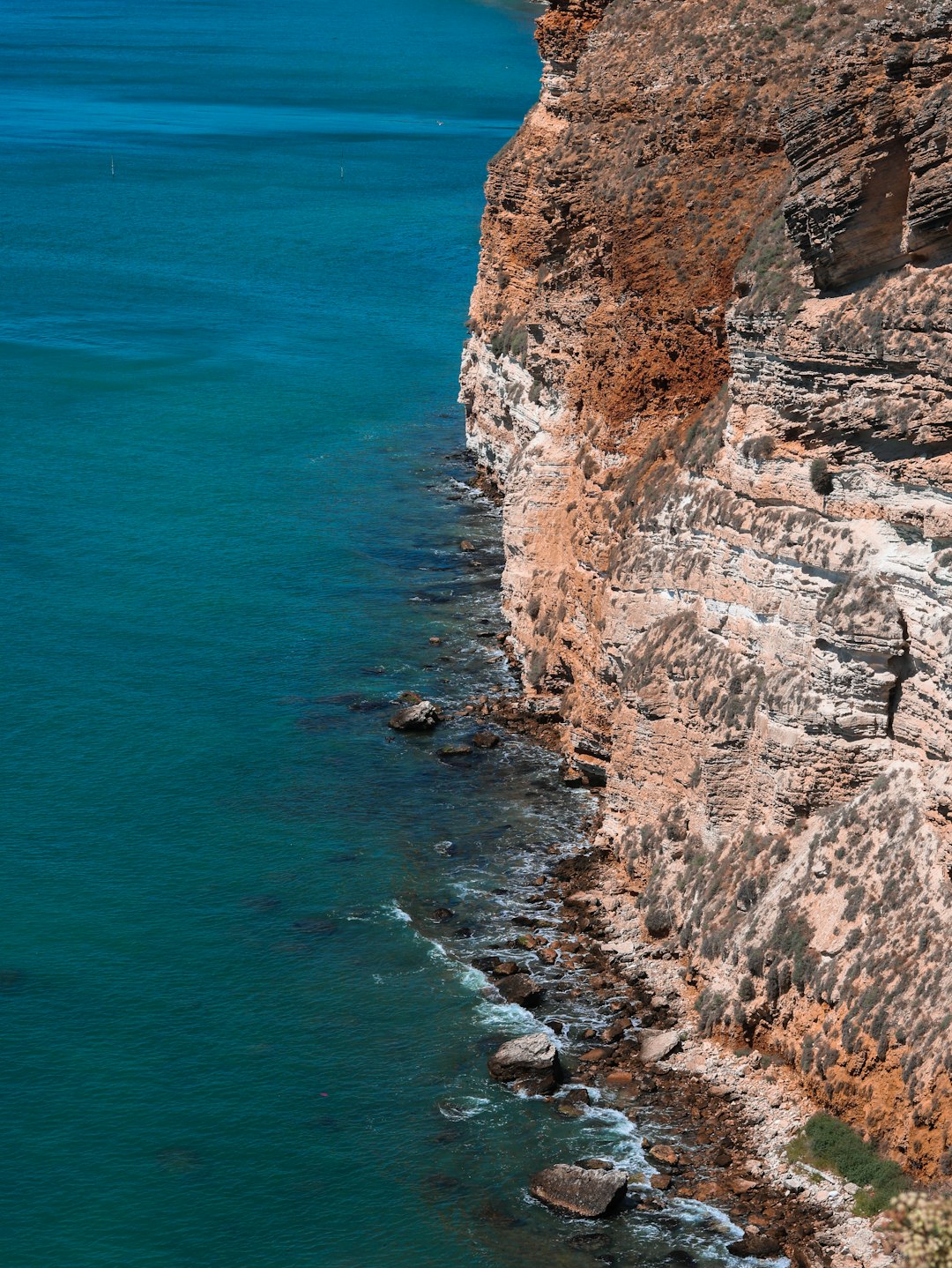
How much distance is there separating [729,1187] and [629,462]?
2231 cm

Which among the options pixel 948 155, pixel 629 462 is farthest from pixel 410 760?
pixel 948 155

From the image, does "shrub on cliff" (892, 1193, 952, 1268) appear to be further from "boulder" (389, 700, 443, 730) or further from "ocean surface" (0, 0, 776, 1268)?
"boulder" (389, 700, 443, 730)

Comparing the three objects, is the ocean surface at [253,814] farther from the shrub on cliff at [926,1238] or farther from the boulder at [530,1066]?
the shrub on cliff at [926,1238]

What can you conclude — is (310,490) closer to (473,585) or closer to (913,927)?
(473,585)

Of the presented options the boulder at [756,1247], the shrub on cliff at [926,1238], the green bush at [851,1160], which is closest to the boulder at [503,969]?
the green bush at [851,1160]

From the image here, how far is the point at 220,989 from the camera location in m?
44.6

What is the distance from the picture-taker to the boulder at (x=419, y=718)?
5862 centimetres

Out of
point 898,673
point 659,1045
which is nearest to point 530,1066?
point 659,1045

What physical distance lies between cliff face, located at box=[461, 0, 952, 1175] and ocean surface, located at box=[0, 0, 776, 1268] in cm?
537

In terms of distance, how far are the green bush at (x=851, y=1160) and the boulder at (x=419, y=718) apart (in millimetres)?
25103

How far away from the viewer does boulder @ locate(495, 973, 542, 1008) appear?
42.8 meters

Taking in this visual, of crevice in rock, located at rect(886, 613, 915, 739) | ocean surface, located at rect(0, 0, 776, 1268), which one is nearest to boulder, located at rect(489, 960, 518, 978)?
ocean surface, located at rect(0, 0, 776, 1268)

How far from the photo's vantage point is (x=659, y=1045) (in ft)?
132

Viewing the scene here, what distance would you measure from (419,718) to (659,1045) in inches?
811
